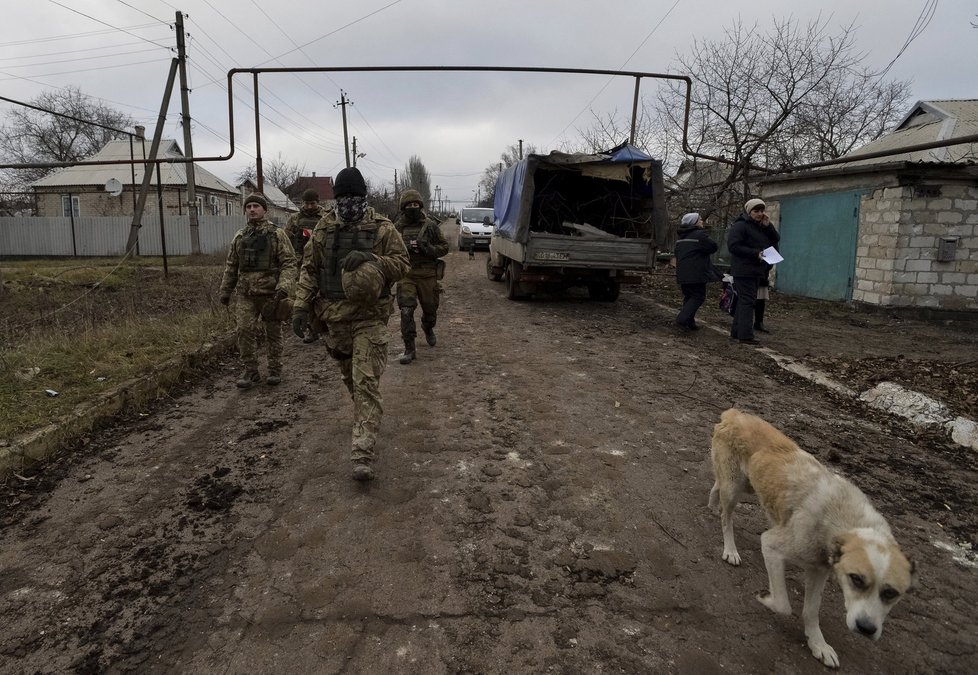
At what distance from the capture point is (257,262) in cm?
561

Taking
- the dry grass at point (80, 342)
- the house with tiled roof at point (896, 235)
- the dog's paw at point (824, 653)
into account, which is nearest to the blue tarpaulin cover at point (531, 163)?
the house with tiled roof at point (896, 235)

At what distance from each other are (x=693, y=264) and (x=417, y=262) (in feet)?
13.4

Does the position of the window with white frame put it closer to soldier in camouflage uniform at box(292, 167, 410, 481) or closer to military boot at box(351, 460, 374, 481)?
soldier in camouflage uniform at box(292, 167, 410, 481)

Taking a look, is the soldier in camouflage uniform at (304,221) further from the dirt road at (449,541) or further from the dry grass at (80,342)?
the dirt road at (449,541)

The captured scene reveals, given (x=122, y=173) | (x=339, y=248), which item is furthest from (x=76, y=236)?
(x=339, y=248)

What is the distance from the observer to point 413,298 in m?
6.70

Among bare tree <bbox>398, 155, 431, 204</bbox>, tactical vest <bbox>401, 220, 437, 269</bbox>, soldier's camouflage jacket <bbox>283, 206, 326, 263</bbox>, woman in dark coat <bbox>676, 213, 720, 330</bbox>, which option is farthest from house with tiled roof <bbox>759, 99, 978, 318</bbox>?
bare tree <bbox>398, 155, 431, 204</bbox>

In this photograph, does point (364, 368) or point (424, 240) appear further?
point (424, 240)

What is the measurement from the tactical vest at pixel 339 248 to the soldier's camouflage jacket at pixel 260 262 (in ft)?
6.16

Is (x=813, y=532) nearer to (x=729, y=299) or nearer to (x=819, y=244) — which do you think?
(x=729, y=299)

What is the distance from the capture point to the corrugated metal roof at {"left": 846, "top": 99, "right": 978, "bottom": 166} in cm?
1648

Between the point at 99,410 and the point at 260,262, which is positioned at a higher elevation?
the point at 260,262

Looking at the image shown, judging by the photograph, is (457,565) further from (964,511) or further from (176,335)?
(176,335)

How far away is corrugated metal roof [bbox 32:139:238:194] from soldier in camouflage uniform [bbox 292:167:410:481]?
31.4m
